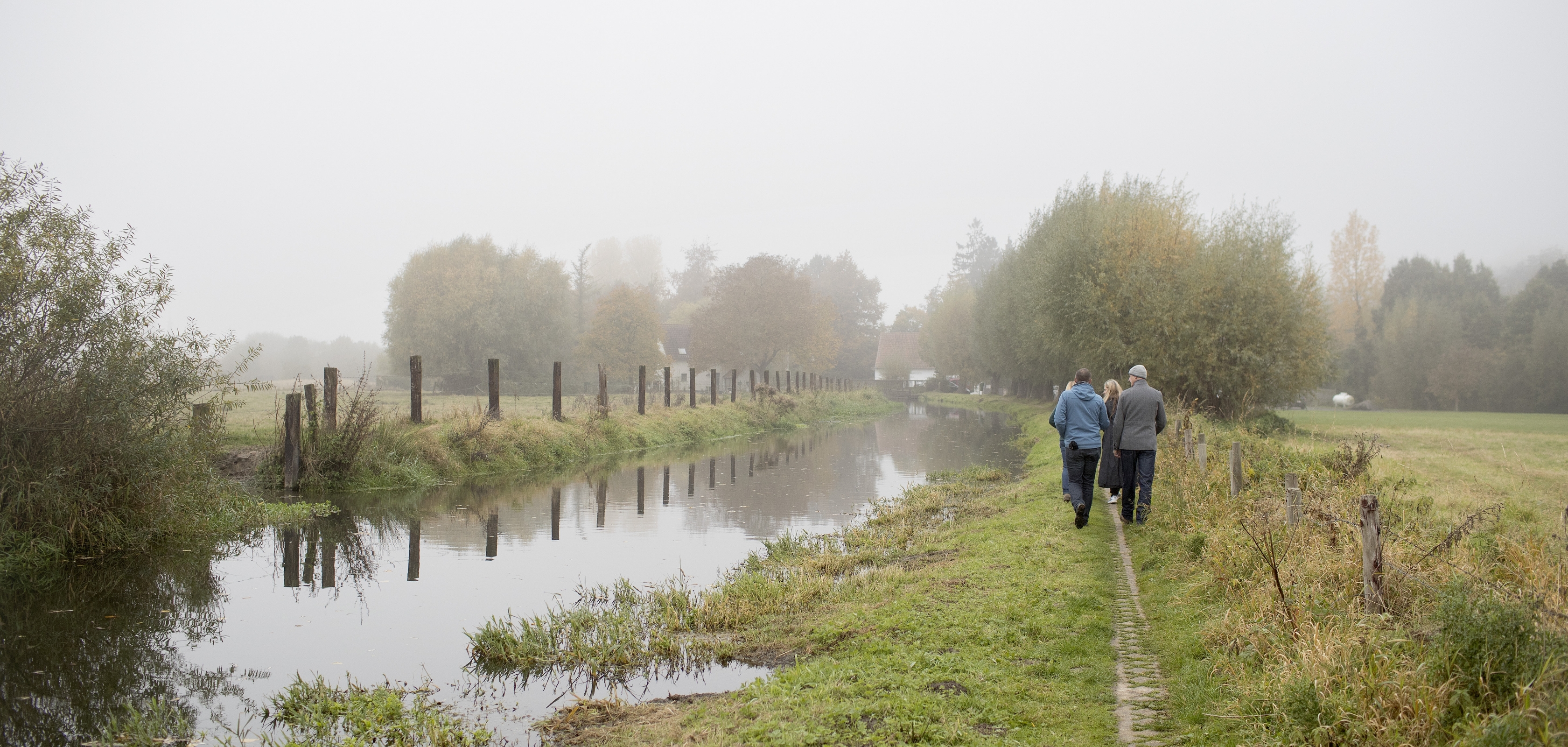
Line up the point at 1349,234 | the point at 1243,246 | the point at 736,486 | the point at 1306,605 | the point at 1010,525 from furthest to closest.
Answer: the point at 1349,234, the point at 1243,246, the point at 736,486, the point at 1010,525, the point at 1306,605

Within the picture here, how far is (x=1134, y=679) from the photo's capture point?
598 centimetres

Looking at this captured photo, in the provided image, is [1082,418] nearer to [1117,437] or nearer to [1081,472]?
[1117,437]

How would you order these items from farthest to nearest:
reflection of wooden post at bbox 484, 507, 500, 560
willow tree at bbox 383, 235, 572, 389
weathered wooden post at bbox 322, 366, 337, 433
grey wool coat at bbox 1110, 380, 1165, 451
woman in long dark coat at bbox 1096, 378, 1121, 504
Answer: willow tree at bbox 383, 235, 572, 389 < weathered wooden post at bbox 322, 366, 337, 433 < woman in long dark coat at bbox 1096, 378, 1121, 504 < grey wool coat at bbox 1110, 380, 1165, 451 < reflection of wooden post at bbox 484, 507, 500, 560

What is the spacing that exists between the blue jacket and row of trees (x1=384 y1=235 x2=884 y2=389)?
40488mm

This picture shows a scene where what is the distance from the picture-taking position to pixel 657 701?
5.71m

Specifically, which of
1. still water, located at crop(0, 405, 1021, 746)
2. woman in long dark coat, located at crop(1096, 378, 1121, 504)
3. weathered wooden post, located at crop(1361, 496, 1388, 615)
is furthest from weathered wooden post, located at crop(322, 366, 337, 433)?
weathered wooden post, located at crop(1361, 496, 1388, 615)

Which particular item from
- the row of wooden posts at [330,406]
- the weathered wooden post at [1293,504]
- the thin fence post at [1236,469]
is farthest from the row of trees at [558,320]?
the weathered wooden post at [1293,504]

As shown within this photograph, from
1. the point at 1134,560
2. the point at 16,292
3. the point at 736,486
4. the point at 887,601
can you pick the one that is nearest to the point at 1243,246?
the point at 736,486

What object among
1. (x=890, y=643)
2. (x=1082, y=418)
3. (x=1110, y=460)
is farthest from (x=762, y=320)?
(x=890, y=643)

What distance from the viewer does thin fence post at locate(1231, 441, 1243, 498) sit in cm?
1007

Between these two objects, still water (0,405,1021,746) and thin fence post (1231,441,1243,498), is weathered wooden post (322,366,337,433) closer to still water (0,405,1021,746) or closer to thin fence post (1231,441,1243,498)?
still water (0,405,1021,746)

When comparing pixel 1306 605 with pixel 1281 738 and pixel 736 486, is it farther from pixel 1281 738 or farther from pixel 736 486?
pixel 736 486

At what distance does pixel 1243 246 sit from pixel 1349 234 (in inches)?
2250

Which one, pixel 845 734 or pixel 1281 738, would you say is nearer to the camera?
pixel 1281 738
